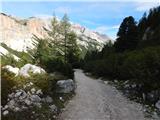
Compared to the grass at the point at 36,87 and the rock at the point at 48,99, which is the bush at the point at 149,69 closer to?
the grass at the point at 36,87

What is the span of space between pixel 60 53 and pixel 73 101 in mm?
46499

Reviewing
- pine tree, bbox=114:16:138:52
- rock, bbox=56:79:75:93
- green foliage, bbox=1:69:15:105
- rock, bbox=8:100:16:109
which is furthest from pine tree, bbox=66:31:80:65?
rock, bbox=8:100:16:109

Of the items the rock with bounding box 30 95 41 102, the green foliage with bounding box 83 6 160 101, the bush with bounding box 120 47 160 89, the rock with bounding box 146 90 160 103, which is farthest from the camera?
the green foliage with bounding box 83 6 160 101

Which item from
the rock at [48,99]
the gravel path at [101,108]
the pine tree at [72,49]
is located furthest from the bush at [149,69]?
the pine tree at [72,49]

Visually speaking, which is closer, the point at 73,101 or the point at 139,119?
the point at 139,119

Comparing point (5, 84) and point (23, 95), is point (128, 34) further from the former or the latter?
point (23, 95)

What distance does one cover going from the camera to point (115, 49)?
208 ft

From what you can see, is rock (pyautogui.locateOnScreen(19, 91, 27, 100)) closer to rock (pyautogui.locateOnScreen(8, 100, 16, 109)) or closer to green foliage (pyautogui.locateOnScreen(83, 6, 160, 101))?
rock (pyautogui.locateOnScreen(8, 100, 16, 109))

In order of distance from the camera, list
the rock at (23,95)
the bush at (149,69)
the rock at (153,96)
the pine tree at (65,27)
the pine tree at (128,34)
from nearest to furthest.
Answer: the rock at (23,95), the rock at (153,96), the bush at (149,69), the pine tree at (128,34), the pine tree at (65,27)

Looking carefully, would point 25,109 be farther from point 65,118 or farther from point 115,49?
point 115,49

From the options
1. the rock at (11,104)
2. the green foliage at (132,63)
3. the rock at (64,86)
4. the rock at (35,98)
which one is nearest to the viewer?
the rock at (11,104)

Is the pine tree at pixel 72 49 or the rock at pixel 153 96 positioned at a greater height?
the pine tree at pixel 72 49

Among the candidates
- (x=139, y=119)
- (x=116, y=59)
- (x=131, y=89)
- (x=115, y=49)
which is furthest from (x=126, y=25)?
(x=139, y=119)

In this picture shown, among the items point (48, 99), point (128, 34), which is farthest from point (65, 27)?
point (48, 99)
